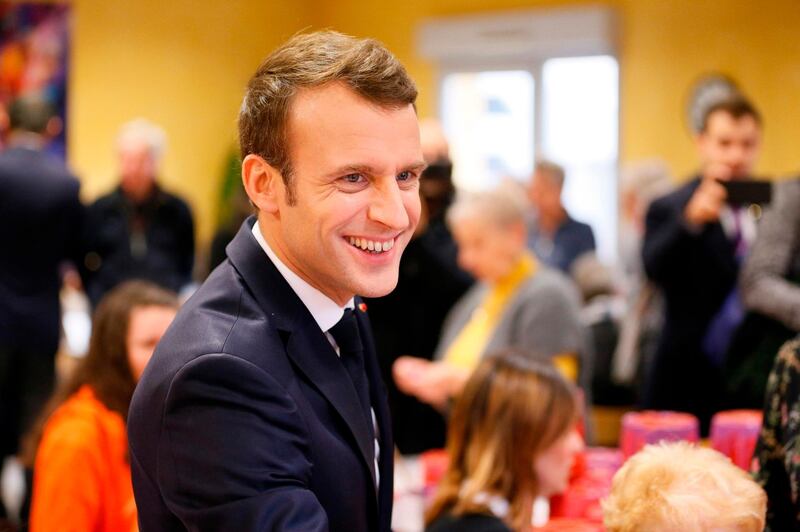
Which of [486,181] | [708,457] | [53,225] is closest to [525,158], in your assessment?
[486,181]

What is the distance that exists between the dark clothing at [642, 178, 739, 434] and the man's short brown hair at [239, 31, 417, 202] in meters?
2.25

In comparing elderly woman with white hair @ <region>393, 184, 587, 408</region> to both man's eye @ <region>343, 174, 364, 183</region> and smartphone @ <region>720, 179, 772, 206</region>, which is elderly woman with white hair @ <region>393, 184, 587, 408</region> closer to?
smartphone @ <region>720, 179, 772, 206</region>

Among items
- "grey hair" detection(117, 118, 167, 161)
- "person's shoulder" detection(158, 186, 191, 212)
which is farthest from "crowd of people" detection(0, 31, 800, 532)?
"grey hair" detection(117, 118, 167, 161)

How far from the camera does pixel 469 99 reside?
9.14 meters

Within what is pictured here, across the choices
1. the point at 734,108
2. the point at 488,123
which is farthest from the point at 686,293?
the point at 488,123

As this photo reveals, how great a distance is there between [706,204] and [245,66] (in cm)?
686

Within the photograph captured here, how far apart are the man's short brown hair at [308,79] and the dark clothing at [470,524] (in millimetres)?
1047

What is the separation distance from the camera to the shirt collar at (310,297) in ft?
4.13

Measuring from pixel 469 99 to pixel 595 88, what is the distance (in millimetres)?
1107

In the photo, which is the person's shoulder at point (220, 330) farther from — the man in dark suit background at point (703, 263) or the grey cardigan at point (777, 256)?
the man in dark suit background at point (703, 263)

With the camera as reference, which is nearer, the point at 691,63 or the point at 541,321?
the point at 541,321

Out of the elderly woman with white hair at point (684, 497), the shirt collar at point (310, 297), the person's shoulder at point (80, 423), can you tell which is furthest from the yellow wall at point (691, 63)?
the shirt collar at point (310, 297)

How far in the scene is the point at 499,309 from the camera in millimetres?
3363

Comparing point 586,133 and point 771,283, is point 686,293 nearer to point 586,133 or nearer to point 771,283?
point 771,283
